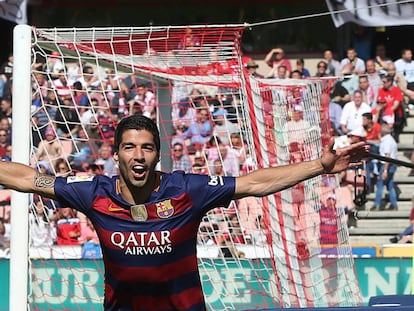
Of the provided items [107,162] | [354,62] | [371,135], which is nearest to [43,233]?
[107,162]

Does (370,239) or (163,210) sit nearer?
(163,210)

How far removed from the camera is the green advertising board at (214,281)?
9711mm

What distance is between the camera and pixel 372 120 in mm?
14273

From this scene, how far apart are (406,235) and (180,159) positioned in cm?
352

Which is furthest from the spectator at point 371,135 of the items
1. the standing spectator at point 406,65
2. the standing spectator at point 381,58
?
the standing spectator at point 381,58

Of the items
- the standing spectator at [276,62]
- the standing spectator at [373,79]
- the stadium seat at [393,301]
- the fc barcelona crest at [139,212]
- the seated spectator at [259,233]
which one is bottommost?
the stadium seat at [393,301]

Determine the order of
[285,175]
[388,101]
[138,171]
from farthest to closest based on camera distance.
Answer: [388,101] → [285,175] → [138,171]

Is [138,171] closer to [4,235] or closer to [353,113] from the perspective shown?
[4,235]

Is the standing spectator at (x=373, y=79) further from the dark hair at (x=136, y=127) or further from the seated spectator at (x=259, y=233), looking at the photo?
the dark hair at (x=136, y=127)

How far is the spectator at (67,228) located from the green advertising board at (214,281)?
24.9 inches

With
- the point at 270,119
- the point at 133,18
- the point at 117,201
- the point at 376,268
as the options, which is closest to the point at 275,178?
the point at 117,201

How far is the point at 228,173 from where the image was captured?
37.3 ft

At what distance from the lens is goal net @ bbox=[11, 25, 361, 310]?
8219mm

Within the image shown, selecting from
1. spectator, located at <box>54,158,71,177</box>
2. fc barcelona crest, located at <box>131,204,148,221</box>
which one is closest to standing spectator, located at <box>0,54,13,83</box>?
spectator, located at <box>54,158,71,177</box>
